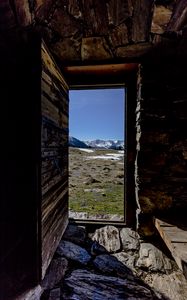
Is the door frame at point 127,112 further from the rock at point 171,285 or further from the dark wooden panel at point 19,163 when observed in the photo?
the dark wooden panel at point 19,163

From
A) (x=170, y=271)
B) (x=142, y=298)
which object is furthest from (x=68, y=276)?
(x=170, y=271)

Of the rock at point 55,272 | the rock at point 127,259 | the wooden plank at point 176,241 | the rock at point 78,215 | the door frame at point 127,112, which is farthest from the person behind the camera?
the rock at point 78,215

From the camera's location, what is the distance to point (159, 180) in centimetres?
235

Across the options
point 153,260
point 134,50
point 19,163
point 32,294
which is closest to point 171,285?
point 153,260

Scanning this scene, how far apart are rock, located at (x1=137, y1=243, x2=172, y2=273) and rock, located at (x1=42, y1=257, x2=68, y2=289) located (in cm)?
74

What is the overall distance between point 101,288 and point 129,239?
0.86 metres

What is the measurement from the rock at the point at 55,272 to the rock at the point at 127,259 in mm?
558

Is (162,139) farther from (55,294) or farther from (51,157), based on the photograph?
(55,294)

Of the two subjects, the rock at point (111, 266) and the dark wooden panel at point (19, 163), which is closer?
the dark wooden panel at point (19, 163)

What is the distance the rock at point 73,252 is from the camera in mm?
2021

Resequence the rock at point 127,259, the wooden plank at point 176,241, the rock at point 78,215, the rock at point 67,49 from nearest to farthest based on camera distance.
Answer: the wooden plank at point 176,241
the rock at point 127,259
the rock at point 67,49
the rock at point 78,215

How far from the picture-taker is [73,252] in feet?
6.99

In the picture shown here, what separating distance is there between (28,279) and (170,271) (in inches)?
51.4

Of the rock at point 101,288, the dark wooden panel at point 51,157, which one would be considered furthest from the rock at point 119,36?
the rock at point 101,288
